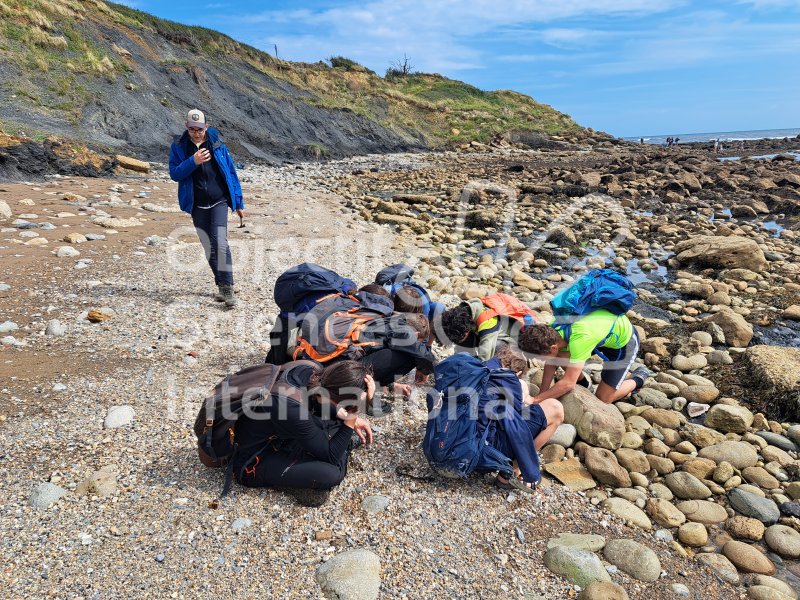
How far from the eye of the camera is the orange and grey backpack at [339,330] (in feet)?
13.0

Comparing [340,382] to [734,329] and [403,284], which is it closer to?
[403,284]

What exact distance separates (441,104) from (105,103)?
42.6 meters

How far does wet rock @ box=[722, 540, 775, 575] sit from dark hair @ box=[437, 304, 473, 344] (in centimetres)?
239

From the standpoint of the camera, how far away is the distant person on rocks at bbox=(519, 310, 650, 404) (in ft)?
14.0

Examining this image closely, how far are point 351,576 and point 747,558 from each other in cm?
255

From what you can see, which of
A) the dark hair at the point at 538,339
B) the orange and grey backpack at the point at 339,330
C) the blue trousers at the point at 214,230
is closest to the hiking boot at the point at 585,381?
the dark hair at the point at 538,339

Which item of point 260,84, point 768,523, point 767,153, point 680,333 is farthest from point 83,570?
point 767,153

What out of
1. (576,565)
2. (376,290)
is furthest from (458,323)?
(576,565)

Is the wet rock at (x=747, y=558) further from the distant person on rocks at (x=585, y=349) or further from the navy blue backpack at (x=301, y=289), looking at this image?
the navy blue backpack at (x=301, y=289)

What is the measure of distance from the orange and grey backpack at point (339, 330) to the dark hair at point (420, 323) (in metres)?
0.24

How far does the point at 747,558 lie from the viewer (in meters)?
3.22

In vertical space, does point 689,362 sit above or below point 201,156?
below

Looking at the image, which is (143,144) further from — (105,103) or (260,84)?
(260,84)

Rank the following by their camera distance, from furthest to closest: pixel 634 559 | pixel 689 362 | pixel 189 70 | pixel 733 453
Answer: pixel 189 70, pixel 689 362, pixel 733 453, pixel 634 559
